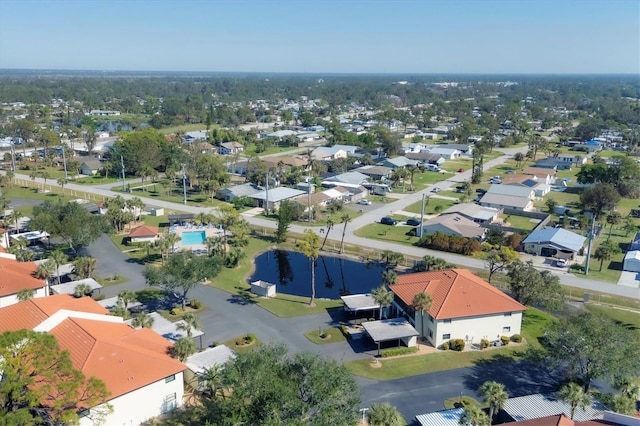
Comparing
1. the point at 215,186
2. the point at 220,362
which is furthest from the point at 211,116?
the point at 220,362

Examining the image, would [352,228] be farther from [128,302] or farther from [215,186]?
[128,302]

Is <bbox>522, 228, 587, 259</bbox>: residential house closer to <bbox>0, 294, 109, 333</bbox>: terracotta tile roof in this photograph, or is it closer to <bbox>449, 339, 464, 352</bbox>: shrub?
<bbox>449, 339, 464, 352</bbox>: shrub

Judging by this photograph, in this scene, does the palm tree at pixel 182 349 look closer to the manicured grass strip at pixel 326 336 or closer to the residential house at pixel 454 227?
the manicured grass strip at pixel 326 336

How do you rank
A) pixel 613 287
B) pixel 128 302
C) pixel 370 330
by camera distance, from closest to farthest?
pixel 370 330 < pixel 128 302 < pixel 613 287

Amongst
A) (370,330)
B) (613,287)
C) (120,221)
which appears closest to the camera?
(370,330)

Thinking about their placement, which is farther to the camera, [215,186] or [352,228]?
[215,186]

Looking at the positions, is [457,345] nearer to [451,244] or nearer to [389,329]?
[389,329]
